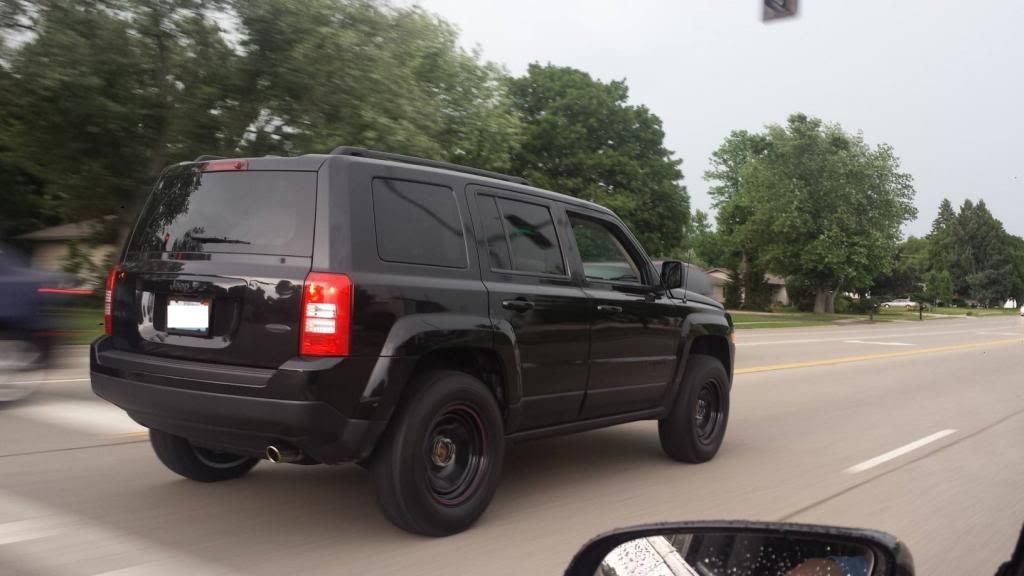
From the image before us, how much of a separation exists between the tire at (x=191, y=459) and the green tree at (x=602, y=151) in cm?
3637

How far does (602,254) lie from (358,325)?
232 cm

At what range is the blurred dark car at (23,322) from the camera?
8.01m

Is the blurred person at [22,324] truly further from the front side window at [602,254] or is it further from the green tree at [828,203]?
the green tree at [828,203]

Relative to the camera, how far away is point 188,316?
13.9 feet

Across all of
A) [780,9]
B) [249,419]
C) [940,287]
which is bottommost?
[249,419]

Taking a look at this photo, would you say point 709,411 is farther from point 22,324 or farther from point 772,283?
point 772,283

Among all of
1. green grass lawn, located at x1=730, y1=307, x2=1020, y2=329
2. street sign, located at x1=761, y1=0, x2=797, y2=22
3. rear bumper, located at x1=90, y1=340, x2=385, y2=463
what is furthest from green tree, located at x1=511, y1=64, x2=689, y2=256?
rear bumper, located at x1=90, y1=340, x2=385, y2=463

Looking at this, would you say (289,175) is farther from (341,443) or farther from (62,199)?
(62,199)

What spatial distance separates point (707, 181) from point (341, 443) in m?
71.7

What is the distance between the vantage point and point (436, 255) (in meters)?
4.48

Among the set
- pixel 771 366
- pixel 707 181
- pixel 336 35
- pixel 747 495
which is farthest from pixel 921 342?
pixel 707 181

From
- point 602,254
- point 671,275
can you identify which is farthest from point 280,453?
point 671,275

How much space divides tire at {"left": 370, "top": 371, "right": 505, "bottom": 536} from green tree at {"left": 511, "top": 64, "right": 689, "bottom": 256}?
36.9 metres

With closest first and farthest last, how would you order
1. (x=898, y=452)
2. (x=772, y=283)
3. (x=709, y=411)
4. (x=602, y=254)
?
(x=602, y=254), (x=709, y=411), (x=898, y=452), (x=772, y=283)
